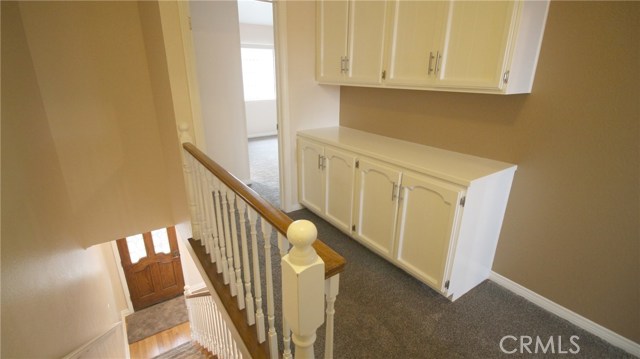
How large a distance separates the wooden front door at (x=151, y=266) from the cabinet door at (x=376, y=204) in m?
3.73

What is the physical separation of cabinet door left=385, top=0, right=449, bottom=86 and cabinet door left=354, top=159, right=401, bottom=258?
2.05 feet

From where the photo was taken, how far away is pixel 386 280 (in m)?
2.12

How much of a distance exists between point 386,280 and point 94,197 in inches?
104

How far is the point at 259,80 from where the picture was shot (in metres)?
6.91

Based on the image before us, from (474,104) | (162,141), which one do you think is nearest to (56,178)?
(162,141)

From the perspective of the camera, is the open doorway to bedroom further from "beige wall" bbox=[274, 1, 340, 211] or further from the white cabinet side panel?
the white cabinet side panel

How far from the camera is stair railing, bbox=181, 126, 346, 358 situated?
0.84 metres

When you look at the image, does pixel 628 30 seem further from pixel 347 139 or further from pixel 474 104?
pixel 347 139

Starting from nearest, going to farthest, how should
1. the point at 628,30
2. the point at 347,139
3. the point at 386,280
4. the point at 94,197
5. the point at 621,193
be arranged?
the point at 628,30, the point at 621,193, the point at 386,280, the point at 347,139, the point at 94,197

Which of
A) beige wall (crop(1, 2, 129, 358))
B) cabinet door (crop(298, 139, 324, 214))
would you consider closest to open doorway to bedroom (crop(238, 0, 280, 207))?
cabinet door (crop(298, 139, 324, 214))

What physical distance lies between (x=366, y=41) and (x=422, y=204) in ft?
4.27

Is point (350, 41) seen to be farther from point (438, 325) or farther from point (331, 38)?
point (438, 325)

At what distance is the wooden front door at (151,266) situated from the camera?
179 inches

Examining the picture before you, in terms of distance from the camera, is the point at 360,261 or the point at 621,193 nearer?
the point at 621,193
